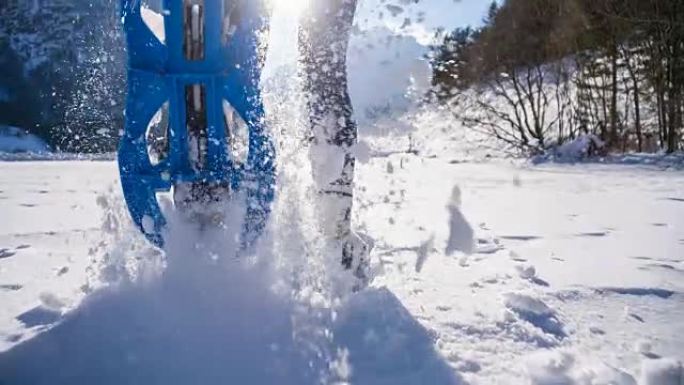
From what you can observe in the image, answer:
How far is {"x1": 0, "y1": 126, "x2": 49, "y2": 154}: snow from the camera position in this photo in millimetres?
16859

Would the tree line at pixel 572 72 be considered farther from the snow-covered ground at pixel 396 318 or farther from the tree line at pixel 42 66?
the tree line at pixel 42 66

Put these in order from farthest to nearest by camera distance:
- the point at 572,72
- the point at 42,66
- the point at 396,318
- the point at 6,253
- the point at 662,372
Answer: the point at 42,66
the point at 572,72
the point at 6,253
the point at 396,318
the point at 662,372

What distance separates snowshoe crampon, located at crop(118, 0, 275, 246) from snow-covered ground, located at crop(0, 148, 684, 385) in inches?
6.6

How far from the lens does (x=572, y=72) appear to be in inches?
381

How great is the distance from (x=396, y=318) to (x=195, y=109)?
2.40 feet

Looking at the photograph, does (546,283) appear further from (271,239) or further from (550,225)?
(550,225)

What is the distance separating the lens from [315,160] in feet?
4.54

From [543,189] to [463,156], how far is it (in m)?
5.59

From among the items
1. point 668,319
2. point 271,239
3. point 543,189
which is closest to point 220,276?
point 271,239

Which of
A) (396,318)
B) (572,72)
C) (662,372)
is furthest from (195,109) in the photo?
(572,72)

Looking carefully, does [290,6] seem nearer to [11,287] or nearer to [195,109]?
[195,109]

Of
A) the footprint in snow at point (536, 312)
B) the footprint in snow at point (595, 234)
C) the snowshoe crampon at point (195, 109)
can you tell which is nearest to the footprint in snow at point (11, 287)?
the snowshoe crampon at point (195, 109)

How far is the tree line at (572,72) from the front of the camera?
8.25 meters

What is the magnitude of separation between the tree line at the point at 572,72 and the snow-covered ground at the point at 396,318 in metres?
7.18
